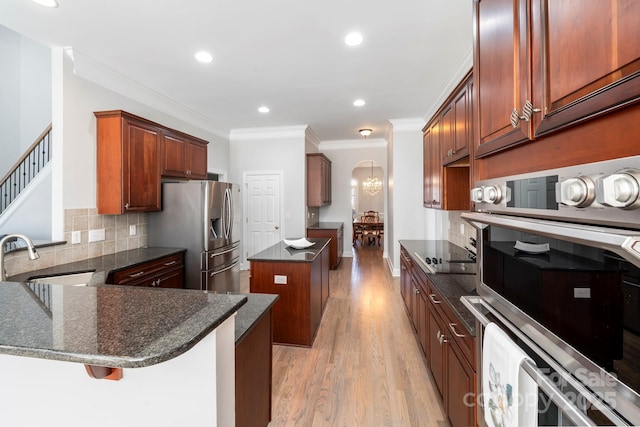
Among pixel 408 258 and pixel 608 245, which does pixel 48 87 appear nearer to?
pixel 408 258

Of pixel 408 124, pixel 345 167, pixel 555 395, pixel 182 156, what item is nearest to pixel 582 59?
pixel 555 395

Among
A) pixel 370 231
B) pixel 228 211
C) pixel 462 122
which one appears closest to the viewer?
pixel 462 122

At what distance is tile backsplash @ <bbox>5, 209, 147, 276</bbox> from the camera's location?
7.97ft

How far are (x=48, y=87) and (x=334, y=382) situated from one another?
6.54m

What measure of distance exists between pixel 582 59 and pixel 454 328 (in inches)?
53.3

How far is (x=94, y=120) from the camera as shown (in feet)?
10.1

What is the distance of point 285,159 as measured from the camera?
6012 millimetres

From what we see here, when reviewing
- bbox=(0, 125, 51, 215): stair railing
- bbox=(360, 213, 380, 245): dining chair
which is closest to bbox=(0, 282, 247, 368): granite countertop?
bbox=(0, 125, 51, 215): stair railing

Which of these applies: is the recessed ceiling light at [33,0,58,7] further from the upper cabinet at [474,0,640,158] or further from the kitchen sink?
the upper cabinet at [474,0,640,158]

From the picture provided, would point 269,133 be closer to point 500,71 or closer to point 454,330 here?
Result: point 454,330

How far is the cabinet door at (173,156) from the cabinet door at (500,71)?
356cm

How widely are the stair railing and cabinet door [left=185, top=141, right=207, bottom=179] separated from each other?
2.32m

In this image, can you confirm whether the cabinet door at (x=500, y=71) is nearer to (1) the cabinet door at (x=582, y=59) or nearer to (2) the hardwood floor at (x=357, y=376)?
(1) the cabinet door at (x=582, y=59)

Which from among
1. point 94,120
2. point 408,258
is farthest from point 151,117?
point 408,258
